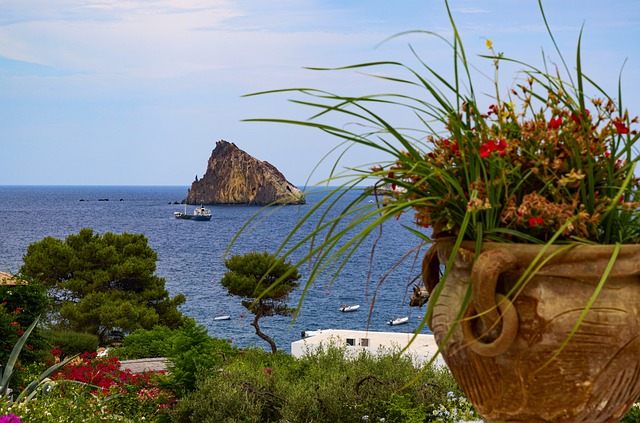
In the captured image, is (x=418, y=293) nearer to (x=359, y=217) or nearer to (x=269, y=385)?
(x=359, y=217)

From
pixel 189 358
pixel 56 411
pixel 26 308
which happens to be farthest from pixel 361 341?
pixel 56 411

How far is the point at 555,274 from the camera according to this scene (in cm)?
204

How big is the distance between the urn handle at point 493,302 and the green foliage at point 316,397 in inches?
151

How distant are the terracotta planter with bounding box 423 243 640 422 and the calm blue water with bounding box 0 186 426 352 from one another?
17.7 ft

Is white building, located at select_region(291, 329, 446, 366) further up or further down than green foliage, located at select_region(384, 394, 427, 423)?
further down

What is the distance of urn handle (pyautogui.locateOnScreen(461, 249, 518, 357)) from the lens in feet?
6.65

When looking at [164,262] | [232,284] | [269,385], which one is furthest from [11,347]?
[164,262]

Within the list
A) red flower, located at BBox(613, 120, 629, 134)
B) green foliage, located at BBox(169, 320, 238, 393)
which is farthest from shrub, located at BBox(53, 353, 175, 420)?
red flower, located at BBox(613, 120, 629, 134)

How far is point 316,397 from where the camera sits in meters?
6.29

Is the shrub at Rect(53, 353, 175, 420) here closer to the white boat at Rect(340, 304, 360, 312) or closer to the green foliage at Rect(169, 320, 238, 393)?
the green foliage at Rect(169, 320, 238, 393)

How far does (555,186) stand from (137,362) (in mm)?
12303

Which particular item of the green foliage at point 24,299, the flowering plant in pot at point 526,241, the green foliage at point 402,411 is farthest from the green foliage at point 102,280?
the flowering plant in pot at point 526,241

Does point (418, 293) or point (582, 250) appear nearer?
point (582, 250)

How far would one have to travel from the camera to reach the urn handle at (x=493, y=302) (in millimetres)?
2027
